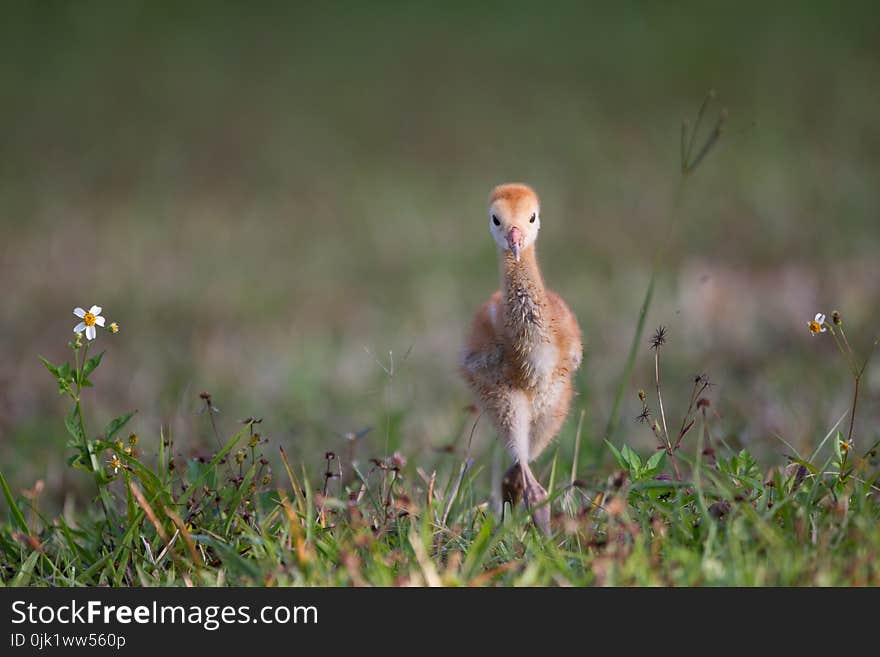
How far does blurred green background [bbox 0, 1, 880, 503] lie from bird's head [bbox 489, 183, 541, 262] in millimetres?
698

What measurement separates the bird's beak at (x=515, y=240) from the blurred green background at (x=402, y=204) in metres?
0.69

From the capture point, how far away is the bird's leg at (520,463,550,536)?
279cm

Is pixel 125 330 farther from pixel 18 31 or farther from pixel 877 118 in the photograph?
pixel 18 31

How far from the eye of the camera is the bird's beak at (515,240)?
2.98 meters

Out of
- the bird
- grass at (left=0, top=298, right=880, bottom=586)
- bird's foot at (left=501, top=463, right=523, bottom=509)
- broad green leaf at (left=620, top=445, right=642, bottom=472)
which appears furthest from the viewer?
bird's foot at (left=501, top=463, right=523, bottom=509)

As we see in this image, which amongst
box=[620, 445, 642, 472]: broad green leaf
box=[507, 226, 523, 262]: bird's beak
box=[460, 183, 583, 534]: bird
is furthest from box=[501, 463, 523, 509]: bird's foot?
box=[507, 226, 523, 262]: bird's beak

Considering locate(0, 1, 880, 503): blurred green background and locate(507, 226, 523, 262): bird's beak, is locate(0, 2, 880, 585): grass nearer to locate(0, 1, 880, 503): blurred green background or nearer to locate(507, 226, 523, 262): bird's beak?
locate(0, 1, 880, 503): blurred green background

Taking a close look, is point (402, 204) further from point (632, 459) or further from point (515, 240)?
point (632, 459)

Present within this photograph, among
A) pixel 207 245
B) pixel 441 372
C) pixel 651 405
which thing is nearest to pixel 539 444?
pixel 651 405

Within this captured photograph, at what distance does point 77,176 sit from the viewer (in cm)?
1086

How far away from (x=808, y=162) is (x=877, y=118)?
1.16 metres

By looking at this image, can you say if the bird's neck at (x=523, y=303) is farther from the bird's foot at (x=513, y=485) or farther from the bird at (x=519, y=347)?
the bird's foot at (x=513, y=485)

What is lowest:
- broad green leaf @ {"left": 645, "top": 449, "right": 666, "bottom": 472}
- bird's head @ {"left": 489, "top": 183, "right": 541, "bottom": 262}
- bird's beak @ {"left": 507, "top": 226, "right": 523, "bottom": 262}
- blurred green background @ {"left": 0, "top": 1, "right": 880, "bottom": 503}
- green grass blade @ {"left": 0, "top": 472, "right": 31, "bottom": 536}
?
broad green leaf @ {"left": 645, "top": 449, "right": 666, "bottom": 472}
